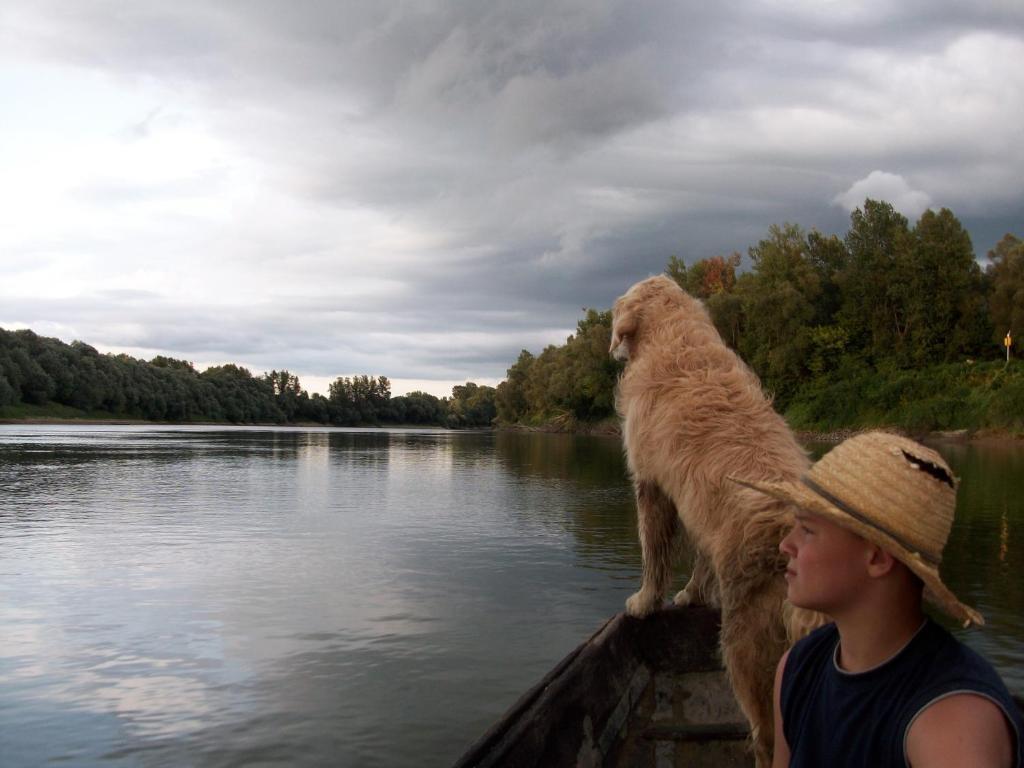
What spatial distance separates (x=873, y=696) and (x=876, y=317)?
75504 millimetres

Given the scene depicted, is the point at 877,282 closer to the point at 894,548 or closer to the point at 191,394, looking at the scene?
the point at 894,548

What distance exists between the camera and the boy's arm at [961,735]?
5.23 ft

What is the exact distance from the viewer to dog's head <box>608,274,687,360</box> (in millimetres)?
5707

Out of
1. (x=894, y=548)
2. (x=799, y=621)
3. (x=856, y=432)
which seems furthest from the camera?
(x=856, y=432)

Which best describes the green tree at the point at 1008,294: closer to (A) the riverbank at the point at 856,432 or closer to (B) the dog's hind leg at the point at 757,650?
(A) the riverbank at the point at 856,432

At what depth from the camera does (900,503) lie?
71.9 inches

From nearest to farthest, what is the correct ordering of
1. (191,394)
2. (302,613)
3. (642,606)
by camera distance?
(642,606)
(302,613)
(191,394)

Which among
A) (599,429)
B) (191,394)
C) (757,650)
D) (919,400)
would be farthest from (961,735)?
(191,394)

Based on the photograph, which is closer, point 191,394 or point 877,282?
point 877,282

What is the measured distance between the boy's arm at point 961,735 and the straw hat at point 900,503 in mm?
245

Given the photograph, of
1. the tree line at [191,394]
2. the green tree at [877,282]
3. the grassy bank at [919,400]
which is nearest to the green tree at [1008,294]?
the grassy bank at [919,400]

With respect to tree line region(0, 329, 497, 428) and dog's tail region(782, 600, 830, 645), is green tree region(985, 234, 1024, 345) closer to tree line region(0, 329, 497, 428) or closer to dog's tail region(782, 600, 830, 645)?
dog's tail region(782, 600, 830, 645)

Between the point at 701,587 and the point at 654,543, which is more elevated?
the point at 654,543

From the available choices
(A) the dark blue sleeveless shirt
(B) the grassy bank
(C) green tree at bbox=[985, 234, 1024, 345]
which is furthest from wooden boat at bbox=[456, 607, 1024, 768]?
(C) green tree at bbox=[985, 234, 1024, 345]
